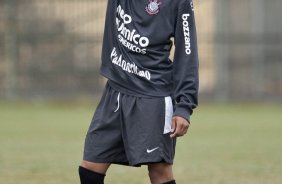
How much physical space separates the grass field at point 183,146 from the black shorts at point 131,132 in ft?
10.8

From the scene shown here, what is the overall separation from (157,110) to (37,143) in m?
8.09

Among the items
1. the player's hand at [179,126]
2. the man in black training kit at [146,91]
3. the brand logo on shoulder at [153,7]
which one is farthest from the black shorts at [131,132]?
the brand logo on shoulder at [153,7]

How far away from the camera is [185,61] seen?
249 inches

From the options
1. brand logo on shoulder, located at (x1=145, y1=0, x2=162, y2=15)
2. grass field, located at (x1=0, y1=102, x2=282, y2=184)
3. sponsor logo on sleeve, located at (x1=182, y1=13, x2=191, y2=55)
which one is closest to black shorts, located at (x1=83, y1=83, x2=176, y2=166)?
sponsor logo on sleeve, located at (x1=182, y1=13, x2=191, y2=55)

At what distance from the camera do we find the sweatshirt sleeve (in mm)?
6301

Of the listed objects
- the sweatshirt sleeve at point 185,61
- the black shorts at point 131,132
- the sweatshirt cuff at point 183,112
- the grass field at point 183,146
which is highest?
the sweatshirt sleeve at point 185,61

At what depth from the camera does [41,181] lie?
9.73m

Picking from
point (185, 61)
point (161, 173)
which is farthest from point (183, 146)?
point (185, 61)

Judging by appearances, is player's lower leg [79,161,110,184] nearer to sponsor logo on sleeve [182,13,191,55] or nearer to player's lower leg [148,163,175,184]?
player's lower leg [148,163,175,184]

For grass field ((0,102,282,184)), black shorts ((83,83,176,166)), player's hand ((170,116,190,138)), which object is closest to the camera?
player's hand ((170,116,190,138))

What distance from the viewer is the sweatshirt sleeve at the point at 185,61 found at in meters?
6.30

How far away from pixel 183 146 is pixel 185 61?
781cm

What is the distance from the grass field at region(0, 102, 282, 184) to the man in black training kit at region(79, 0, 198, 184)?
3.29 m

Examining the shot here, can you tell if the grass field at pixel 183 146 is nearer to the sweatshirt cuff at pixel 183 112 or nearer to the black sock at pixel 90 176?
the black sock at pixel 90 176
